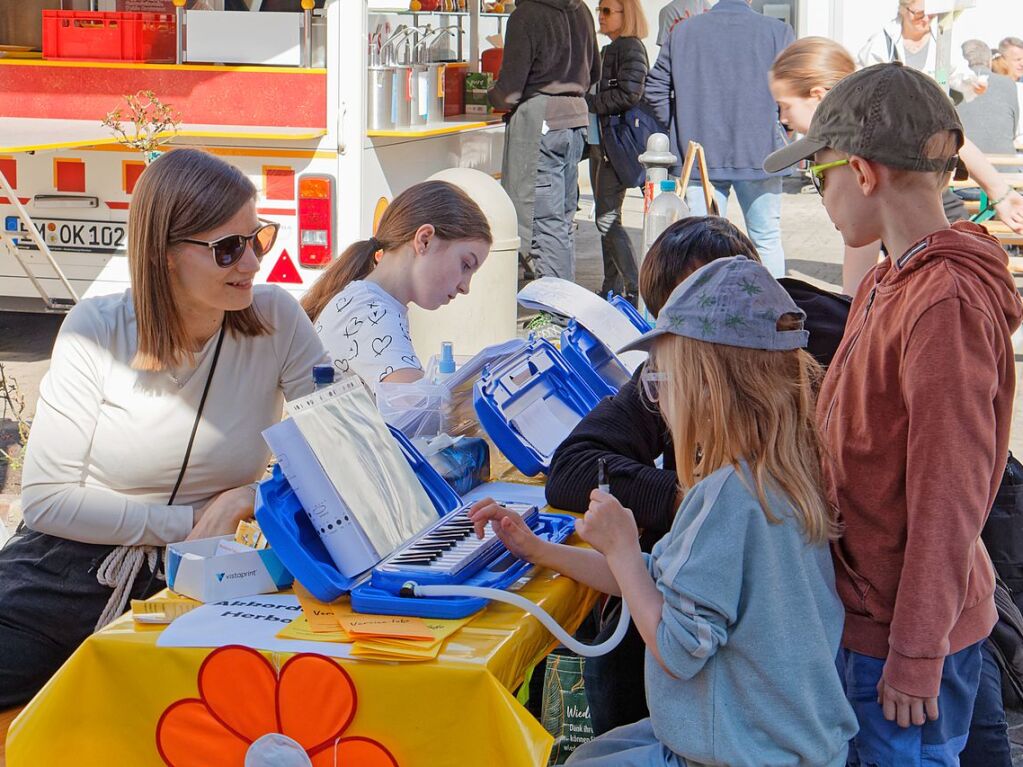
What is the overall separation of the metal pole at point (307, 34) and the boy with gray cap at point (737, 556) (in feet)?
12.9

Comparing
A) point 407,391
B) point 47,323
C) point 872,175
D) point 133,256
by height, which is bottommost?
point 47,323

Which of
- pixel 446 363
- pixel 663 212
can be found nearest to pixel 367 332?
pixel 446 363

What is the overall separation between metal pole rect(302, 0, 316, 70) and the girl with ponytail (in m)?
2.18

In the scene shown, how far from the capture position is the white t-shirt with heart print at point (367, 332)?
3.28 m

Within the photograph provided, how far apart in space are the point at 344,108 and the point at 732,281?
12.7 feet

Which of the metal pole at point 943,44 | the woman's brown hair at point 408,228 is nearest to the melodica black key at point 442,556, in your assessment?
the woman's brown hair at point 408,228

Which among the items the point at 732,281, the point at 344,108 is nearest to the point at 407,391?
the point at 732,281

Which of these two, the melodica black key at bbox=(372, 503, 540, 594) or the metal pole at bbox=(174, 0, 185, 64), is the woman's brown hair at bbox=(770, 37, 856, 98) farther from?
the metal pole at bbox=(174, 0, 185, 64)

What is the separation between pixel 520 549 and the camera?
219 cm

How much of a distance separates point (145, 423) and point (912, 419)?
150 cm

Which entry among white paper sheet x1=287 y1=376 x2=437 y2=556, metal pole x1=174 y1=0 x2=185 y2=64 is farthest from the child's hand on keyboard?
metal pole x1=174 y1=0 x2=185 y2=64

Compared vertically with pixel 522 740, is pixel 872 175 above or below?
above

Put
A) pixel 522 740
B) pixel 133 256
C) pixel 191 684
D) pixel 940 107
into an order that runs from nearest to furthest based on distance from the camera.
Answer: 1. pixel 522 740
2. pixel 191 684
3. pixel 940 107
4. pixel 133 256

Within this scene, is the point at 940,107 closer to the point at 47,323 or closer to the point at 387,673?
the point at 387,673
